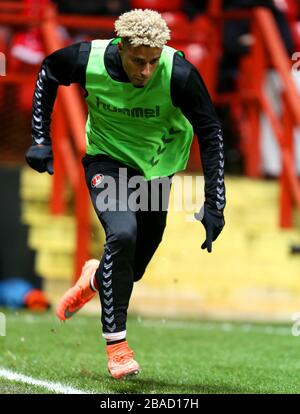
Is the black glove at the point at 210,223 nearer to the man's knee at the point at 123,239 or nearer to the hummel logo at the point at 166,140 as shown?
the man's knee at the point at 123,239

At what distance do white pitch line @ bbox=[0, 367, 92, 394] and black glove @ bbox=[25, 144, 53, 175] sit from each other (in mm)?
1101

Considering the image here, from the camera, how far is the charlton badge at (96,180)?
21.2ft

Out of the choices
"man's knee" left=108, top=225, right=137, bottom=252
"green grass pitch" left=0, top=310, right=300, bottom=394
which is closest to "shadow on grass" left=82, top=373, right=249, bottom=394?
"green grass pitch" left=0, top=310, right=300, bottom=394

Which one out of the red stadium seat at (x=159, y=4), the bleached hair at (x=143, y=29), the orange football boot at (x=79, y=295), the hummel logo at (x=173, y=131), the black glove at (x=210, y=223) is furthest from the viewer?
the red stadium seat at (x=159, y=4)

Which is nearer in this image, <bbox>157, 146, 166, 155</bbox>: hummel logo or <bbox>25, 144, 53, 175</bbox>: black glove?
<bbox>25, 144, 53, 175</bbox>: black glove

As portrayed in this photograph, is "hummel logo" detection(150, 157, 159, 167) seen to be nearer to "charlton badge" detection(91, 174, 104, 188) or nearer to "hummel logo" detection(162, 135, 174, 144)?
"hummel logo" detection(162, 135, 174, 144)

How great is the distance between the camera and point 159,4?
13164mm

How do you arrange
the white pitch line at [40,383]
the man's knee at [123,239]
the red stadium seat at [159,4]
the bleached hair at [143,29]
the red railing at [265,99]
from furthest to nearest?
the red stadium seat at [159,4] → the red railing at [265,99] → the man's knee at [123,239] → the bleached hair at [143,29] → the white pitch line at [40,383]

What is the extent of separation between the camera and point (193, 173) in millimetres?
12578

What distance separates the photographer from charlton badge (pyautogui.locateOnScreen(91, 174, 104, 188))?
6.46 metres

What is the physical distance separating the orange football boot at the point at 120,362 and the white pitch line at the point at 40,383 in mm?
295

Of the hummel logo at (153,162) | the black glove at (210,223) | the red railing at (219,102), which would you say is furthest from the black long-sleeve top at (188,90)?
the red railing at (219,102)
